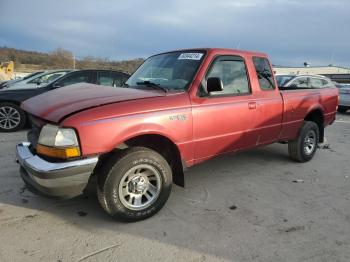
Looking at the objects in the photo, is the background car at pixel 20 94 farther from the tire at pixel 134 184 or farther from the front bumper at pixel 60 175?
the front bumper at pixel 60 175

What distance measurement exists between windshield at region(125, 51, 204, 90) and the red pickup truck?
15 millimetres

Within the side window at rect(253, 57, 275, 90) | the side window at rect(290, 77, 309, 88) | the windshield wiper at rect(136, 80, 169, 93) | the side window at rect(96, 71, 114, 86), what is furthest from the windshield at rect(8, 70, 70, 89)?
the side window at rect(290, 77, 309, 88)

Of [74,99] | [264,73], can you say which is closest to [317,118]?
[264,73]

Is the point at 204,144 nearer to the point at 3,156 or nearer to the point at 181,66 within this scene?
the point at 181,66

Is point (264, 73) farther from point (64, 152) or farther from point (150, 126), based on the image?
point (64, 152)

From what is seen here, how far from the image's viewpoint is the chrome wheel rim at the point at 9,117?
8.28 meters

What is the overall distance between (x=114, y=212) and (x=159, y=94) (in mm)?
1383

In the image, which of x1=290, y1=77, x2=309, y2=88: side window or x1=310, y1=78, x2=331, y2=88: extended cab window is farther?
x1=310, y1=78, x2=331, y2=88: extended cab window

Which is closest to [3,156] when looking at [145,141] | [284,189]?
[145,141]

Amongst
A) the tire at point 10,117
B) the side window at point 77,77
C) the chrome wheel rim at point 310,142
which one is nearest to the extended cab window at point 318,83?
the chrome wheel rim at point 310,142

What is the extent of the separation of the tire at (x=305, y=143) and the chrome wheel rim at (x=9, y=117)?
247 inches

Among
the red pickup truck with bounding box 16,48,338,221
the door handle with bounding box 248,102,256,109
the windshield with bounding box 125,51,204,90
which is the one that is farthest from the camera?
the door handle with bounding box 248,102,256,109

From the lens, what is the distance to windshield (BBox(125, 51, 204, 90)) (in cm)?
429

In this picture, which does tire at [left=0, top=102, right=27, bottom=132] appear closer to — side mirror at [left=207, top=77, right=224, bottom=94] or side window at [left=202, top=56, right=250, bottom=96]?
side window at [left=202, top=56, right=250, bottom=96]
